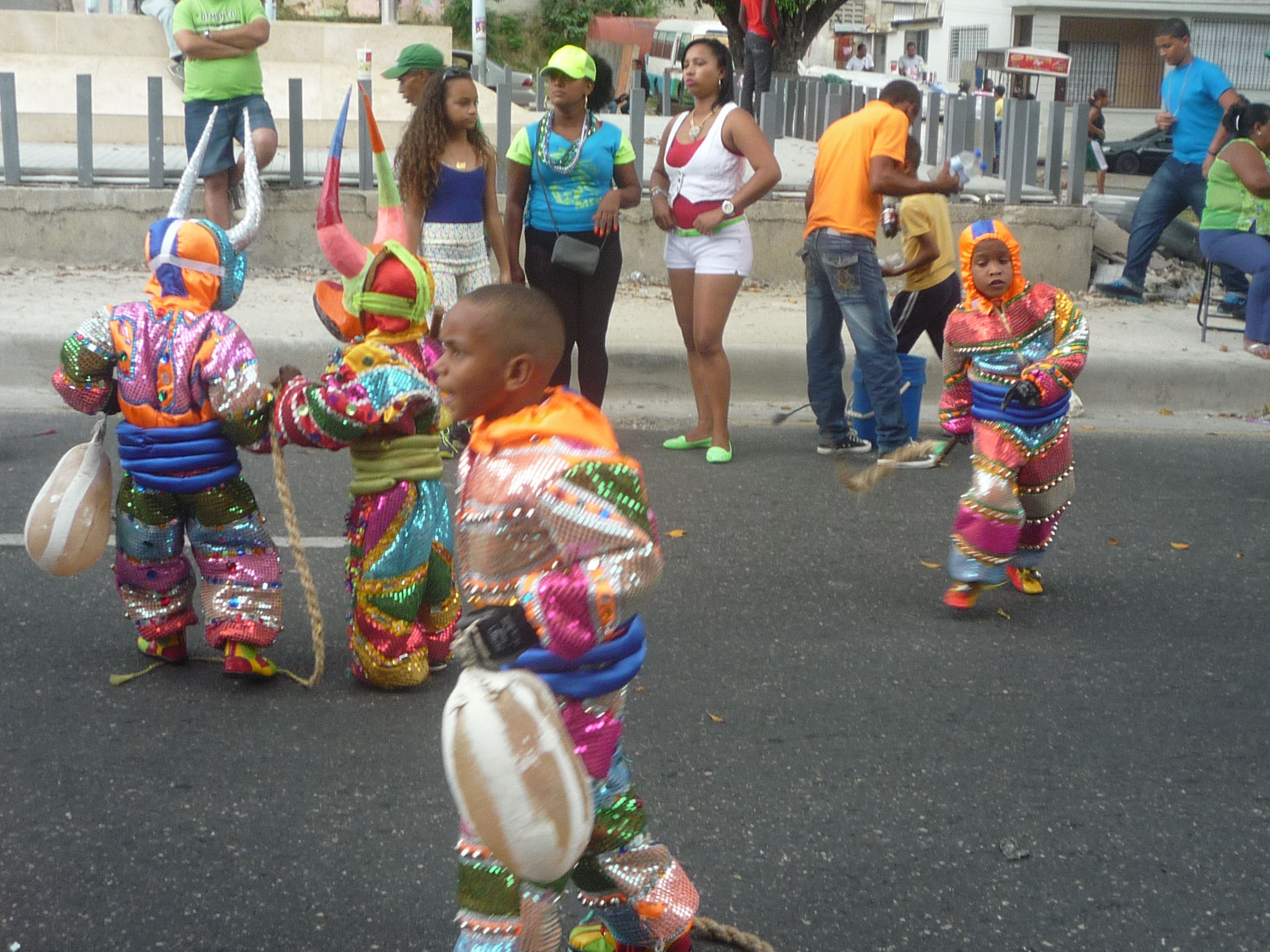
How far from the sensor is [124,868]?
319cm

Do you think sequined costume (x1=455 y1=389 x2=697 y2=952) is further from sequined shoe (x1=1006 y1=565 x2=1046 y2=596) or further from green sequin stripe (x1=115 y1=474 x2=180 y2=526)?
sequined shoe (x1=1006 y1=565 x2=1046 y2=596)

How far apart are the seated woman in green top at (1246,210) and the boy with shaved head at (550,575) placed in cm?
662

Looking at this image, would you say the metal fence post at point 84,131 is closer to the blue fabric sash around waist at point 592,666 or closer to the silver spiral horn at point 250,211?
the silver spiral horn at point 250,211

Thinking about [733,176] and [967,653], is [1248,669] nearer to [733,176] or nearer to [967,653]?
[967,653]

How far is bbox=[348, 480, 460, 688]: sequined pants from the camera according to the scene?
3.99 metres

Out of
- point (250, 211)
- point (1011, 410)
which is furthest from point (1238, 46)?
point (250, 211)

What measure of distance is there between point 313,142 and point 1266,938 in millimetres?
12645

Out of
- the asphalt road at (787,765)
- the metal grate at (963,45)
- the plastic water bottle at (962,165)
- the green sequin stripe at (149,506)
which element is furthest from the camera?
the metal grate at (963,45)

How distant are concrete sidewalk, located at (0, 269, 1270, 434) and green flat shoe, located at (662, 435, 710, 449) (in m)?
0.73

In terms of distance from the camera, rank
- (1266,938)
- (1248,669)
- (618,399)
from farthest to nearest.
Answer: (618,399) < (1248,669) < (1266,938)

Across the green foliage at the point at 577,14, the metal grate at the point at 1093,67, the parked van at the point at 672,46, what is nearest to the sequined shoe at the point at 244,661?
the parked van at the point at 672,46

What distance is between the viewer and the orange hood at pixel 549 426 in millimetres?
2436

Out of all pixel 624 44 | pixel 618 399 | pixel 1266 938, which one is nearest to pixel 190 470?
pixel 1266 938

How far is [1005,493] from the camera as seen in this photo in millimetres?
4824
